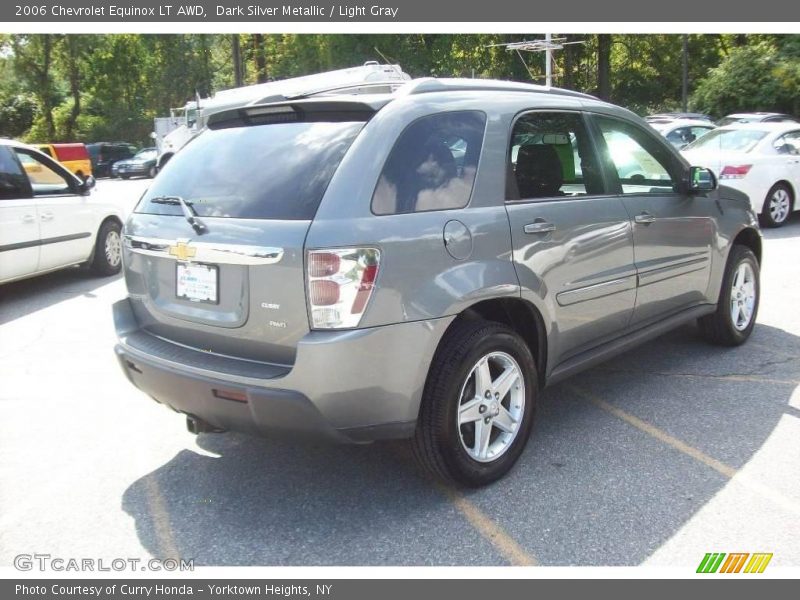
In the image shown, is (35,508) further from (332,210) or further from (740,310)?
(740,310)

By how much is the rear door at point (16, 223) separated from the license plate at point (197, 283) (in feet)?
16.1

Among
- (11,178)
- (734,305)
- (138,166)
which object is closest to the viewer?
(734,305)

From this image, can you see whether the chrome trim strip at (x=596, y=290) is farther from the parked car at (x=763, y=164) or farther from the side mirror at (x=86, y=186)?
the parked car at (x=763, y=164)

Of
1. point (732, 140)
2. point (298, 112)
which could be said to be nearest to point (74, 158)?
point (732, 140)

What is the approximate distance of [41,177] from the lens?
8.00 meters

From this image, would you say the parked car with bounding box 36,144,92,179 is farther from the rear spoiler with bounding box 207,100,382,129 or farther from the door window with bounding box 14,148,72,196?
the rear spoiler with bounding box 207,100,382,129

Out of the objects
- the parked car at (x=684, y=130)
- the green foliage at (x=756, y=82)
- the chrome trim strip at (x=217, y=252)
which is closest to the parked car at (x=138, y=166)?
the parked car at (x=684, y=130)

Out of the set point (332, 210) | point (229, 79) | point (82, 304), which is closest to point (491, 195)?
point (332, 210)

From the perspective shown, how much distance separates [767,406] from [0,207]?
271 inches

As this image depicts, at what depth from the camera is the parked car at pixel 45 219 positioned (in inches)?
291

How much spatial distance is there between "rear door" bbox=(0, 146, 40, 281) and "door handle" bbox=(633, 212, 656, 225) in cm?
605

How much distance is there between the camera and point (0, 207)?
719 cm

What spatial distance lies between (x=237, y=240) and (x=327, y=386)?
721mm

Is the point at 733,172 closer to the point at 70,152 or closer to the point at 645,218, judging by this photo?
the point at 645,218
